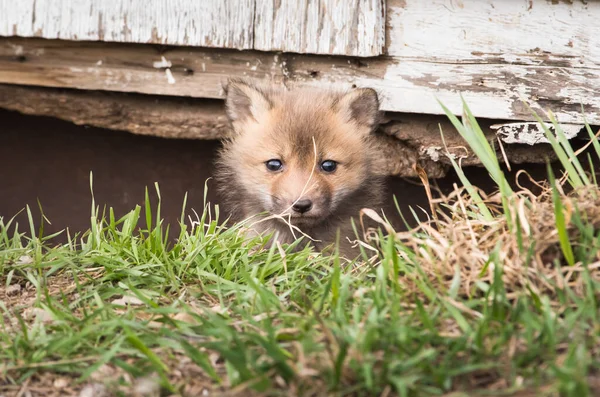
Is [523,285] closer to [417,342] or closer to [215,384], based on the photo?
[417,342]

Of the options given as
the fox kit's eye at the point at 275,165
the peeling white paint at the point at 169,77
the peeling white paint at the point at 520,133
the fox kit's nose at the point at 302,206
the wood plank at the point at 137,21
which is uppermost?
the wood plank at the point at 137,21

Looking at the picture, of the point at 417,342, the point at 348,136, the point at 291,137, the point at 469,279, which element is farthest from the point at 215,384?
the point at 348,136

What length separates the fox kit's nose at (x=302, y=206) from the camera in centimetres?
360

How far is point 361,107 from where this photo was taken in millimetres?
4090

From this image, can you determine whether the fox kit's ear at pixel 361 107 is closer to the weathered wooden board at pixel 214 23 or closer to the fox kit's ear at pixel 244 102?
the weathered wooden board at pixel 214 23

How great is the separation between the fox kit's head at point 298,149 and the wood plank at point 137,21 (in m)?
0.48

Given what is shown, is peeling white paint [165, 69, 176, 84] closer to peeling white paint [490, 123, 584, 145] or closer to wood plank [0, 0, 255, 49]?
wood plank [0, 0, 255, 49]

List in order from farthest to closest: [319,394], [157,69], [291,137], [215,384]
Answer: [157,69], [291,137], [215,384], [319,394]

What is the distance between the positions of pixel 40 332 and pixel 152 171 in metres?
3.36

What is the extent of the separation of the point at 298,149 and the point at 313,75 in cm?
81

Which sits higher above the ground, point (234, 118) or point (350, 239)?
point (234, 118)

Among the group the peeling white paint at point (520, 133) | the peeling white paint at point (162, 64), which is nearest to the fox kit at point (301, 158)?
the peeling white paint at point (162, 64)

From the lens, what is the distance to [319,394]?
1.75 m

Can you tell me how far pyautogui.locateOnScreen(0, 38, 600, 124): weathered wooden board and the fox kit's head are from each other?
11.3 inches
